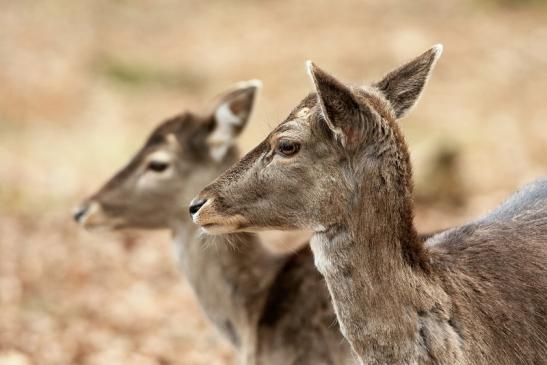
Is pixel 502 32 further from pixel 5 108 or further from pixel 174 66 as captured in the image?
pixel 5 108

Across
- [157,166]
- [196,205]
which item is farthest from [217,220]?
[157,166]

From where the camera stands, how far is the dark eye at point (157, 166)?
6.78 m

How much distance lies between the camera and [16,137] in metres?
14.7

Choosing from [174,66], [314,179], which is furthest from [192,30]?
[314,179]

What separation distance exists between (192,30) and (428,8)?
4.65 m

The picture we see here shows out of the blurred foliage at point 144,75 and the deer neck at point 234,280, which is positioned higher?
the blurred foliage at point 144,75

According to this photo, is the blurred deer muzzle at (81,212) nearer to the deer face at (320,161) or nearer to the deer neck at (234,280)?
the deer neck at (234,280)

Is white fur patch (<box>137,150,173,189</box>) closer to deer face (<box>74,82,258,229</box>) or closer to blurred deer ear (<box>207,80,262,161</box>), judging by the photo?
deer face (<box>74,82,258,229</box>)

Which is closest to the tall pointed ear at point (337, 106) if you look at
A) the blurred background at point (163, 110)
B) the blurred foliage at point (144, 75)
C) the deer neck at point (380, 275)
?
the deer neck at point (380, 275)

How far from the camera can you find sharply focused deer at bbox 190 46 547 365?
13.2ft

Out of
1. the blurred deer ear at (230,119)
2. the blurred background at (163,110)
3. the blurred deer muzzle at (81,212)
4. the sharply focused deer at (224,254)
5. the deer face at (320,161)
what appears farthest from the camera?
the blurred background at (163,110)

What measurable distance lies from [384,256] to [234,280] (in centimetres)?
238

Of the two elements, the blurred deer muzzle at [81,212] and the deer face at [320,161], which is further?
the blurred deer muzzle at [81,212]

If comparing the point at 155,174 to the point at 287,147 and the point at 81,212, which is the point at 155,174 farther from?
the point at 287,147
